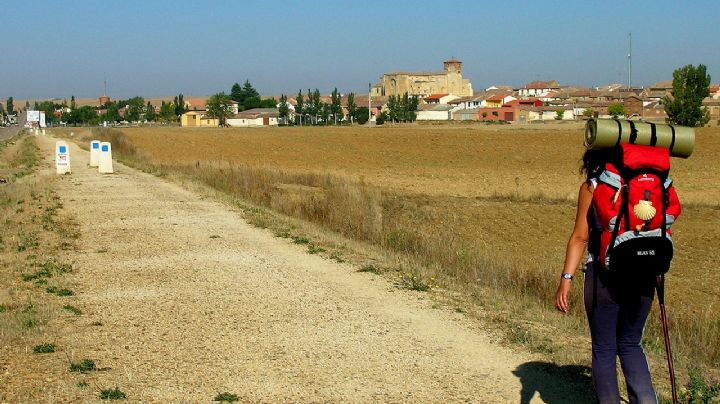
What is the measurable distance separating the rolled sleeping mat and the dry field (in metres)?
3.29

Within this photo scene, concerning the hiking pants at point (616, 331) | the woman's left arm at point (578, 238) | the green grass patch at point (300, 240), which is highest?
the woman's left arm at point (578, 238)

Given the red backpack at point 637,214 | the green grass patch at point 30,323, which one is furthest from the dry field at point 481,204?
the green grass patch at point 30,323

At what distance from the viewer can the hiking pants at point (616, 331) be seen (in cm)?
465

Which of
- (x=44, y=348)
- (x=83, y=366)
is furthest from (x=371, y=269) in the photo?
(x=83, y=366)

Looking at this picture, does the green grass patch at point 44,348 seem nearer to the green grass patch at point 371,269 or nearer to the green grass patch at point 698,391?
the green grass patch at point 371,269

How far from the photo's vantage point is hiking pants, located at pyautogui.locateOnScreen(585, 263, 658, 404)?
4.65m

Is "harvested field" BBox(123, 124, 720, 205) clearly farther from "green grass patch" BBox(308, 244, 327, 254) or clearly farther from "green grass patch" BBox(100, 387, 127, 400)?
"green grass patch" BBox(100, 387, 127, 400)

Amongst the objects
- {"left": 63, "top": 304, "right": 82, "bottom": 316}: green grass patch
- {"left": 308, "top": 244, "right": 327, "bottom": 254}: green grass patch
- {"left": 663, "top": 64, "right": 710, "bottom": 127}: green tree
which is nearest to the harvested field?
{"left": 308, "top": 244, "right": 327, "bottom": 254}: green grass patch

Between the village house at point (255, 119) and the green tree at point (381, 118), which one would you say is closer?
the green tree at point (381, 118)

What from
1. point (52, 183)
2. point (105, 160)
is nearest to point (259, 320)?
point (52, 183)

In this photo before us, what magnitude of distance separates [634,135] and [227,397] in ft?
10.7

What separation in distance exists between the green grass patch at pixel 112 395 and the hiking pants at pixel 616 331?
3.22 metres

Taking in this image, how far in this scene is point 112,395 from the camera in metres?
5.84

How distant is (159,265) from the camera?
11188 mm
